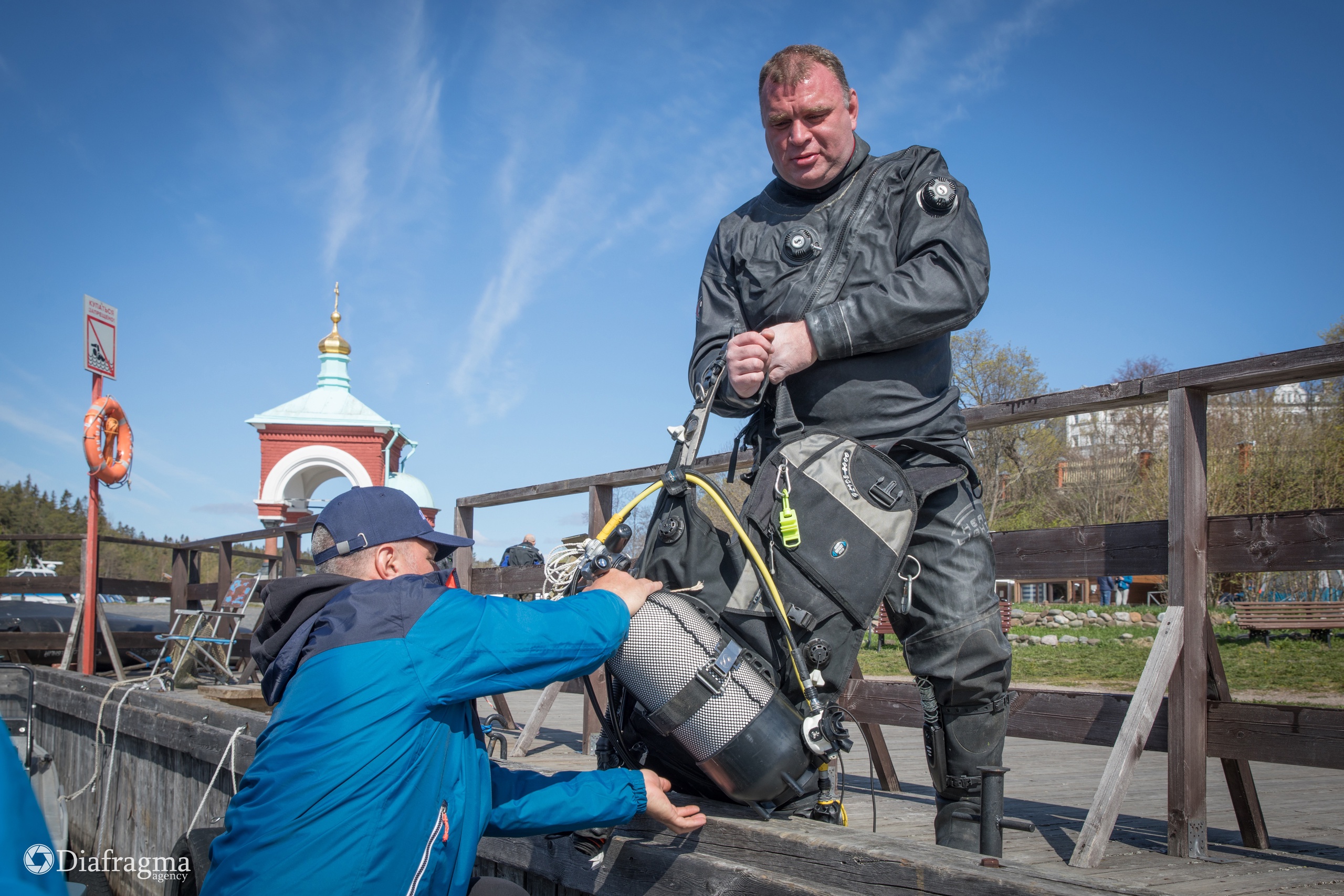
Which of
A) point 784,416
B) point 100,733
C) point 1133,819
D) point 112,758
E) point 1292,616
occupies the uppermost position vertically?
point 784,416

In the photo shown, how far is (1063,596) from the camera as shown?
34.3 metres

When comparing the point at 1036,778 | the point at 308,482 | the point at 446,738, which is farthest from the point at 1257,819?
the point at 308,482

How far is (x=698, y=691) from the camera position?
76.5 inches

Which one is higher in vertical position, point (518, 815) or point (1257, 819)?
point (518, 815)

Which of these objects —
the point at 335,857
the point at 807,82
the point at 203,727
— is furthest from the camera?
the point at 203,727

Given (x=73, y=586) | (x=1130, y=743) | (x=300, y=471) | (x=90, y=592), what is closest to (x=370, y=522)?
(x=1130, y=743)

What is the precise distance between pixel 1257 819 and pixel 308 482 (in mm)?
28455

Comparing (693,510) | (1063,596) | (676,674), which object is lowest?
(1063,596)

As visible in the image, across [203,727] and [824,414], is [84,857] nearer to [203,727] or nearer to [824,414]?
[203,727]

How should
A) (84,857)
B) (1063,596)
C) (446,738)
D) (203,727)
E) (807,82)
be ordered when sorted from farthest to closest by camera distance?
1. (1063,596)
2. (84,857)
3. (203,727)
4. (807,82)
5. (446,738)

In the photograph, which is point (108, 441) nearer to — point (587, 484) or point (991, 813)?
point (587, 484)

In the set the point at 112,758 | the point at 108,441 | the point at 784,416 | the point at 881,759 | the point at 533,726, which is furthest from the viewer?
the point at 108,441

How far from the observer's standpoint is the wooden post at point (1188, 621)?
2.81 metres

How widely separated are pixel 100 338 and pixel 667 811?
32.7 ft
